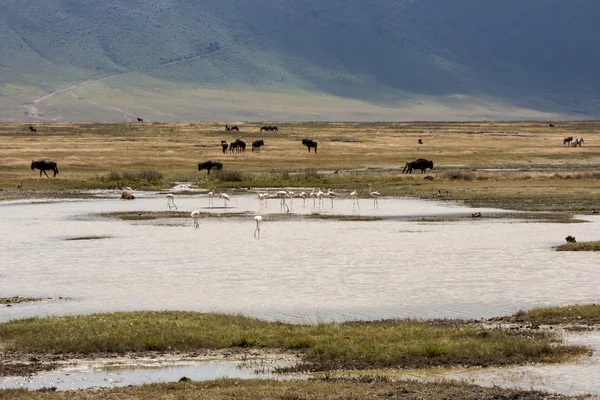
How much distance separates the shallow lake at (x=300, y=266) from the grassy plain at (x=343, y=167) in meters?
7.63

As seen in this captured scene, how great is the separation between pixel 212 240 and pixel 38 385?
591 inches

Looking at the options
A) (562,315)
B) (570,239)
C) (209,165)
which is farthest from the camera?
(209,165)

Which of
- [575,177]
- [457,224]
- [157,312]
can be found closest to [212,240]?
[457,224]

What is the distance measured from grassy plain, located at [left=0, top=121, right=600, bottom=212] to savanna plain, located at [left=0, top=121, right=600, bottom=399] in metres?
0.08

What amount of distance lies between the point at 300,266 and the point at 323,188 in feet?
70.4

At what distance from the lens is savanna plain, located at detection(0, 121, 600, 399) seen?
1275 cm

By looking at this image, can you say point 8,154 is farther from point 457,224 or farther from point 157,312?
point 157,312

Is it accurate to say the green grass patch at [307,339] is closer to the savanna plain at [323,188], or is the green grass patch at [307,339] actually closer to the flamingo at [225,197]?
the savanna plain at [323,188]

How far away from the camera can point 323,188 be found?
44438mm

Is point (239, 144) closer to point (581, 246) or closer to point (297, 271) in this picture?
point (581, 246)

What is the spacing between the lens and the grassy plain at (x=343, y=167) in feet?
136

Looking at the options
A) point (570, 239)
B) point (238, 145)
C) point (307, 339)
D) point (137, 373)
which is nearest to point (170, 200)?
point (570, 239)

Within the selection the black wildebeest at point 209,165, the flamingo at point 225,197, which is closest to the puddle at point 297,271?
the flamingo at point 225,197

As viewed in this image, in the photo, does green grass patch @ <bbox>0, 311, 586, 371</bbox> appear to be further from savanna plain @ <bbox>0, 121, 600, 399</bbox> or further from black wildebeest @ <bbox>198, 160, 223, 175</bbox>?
black wildebeest @ <bbox>198, 160, 223, 175</bbox>
